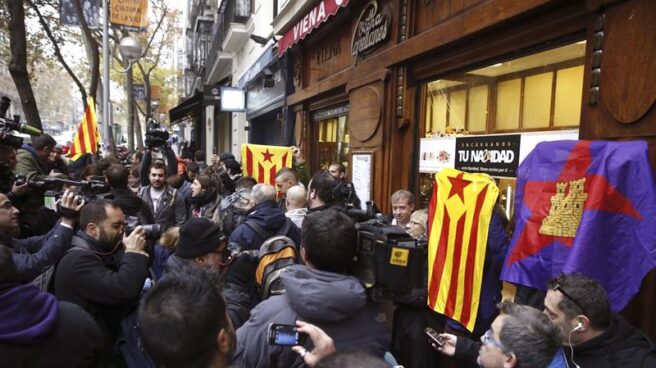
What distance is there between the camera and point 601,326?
1.91m

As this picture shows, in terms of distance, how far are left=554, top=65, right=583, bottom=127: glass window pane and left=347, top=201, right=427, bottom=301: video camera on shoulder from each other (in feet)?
7.14

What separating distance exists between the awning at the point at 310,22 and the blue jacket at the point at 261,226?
3.69 m

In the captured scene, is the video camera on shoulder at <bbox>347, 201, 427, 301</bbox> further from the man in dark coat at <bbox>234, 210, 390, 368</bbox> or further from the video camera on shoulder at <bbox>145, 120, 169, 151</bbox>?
the video camera on shoulder at <bbox>145, 120, 169, 151</bbox>

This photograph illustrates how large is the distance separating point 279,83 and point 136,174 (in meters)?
4.46

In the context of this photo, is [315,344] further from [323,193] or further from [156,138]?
[156,138]

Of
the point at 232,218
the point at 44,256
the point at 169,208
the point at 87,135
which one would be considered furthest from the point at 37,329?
the point at 87,135

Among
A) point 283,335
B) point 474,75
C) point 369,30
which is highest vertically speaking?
point 369,30

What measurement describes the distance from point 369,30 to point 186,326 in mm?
5158

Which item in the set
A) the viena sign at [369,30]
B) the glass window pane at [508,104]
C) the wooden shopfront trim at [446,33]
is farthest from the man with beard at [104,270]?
the viena sign at [369,30]

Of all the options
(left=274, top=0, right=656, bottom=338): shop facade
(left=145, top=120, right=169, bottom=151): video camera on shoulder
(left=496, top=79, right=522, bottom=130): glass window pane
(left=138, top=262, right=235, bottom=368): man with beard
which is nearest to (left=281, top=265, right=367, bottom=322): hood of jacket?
(left=138, top=262, right=235, bottom=368): man with beard

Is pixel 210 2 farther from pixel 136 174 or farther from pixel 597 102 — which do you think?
pixel 597 102

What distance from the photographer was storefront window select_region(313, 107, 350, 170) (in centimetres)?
729

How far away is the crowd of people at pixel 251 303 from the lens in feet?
4.76

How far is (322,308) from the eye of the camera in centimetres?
165
